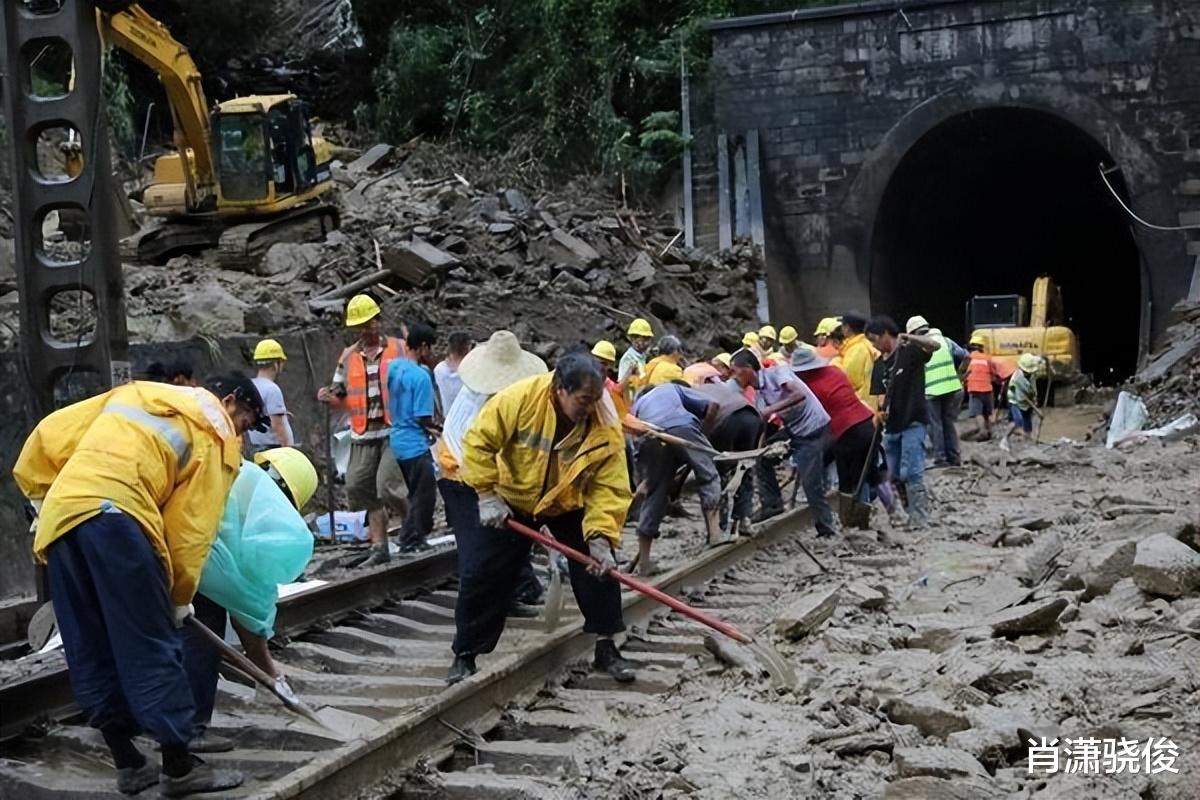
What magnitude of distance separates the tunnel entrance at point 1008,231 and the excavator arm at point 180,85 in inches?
469

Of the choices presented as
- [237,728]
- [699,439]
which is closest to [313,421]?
[699,439]

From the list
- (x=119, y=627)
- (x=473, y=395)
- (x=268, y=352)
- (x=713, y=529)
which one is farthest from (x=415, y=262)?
(x=119, y=627)

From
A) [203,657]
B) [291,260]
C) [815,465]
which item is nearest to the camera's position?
[203,657]

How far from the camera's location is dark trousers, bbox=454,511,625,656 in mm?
6109

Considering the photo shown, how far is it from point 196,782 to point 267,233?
51.5 feet

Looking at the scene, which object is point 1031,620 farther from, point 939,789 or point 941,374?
point 941,374

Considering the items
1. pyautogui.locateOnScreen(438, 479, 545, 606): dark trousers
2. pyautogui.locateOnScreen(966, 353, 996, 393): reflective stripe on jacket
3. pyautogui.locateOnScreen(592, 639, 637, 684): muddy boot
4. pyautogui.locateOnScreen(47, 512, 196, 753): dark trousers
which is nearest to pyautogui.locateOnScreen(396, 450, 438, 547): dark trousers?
pyautogui.locateOnScreen(438, 479, 545, 606): dark trousers

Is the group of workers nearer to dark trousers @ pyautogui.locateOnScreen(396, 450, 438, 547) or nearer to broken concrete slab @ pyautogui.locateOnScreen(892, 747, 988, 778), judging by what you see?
dark trousers @ pyautogui.locateOnScreen(396, 450, 438, 547)

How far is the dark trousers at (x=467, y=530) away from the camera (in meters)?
6.19

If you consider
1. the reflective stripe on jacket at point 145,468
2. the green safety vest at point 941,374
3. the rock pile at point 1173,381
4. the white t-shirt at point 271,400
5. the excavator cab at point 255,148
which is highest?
the excavator cab at point 255,148

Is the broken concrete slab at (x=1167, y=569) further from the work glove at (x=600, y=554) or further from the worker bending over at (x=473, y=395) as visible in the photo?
the worker bending over at (x=473, y=395)

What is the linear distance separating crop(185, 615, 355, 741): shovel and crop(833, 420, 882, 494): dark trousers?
5.64 meters

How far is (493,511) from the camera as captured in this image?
19.5ft

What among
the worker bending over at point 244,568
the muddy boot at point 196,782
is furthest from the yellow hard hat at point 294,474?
the muddy boot at point 196,782
